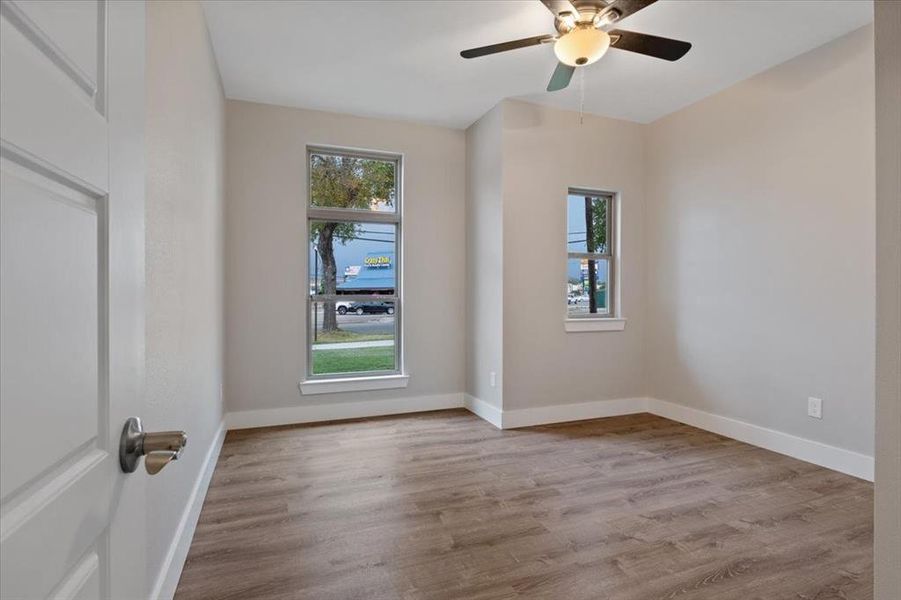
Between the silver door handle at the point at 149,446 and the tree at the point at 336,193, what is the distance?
3.53m

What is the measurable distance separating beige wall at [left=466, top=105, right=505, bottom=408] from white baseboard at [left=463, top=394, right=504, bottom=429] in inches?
1.7

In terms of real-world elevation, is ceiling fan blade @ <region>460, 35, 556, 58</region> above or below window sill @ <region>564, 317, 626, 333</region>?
above

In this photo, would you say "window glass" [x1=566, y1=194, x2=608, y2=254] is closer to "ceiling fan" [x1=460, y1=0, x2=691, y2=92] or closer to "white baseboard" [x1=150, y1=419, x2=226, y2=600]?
"ceiling fan" [x1=460, y1=0, x2=691, y2=92]

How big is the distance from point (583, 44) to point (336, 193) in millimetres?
2609

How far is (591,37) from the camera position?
228 cm

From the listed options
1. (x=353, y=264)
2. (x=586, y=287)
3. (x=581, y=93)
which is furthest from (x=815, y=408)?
(x=353, y=264)

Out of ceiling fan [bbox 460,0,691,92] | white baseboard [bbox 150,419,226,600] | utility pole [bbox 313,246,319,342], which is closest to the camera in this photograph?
white baseboard [bbox 150,419,226,600]

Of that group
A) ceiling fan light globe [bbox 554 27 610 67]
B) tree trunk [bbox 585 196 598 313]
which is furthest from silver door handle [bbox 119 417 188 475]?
tree trunk [bbox 585 196 598 313]

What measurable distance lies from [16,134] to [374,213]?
3.92 m

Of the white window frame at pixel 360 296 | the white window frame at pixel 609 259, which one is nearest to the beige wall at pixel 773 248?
the white window frame at pixel 609 259

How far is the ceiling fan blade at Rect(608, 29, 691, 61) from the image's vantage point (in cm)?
233

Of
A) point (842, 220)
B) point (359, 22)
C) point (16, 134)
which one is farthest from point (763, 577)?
point (359, 22)

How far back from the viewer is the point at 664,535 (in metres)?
2.13

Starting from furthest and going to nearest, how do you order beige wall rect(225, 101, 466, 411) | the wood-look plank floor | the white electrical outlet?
beige wall rect(225, 101, 466, 411) < the white electrical outlet < the wood-look plank floor
